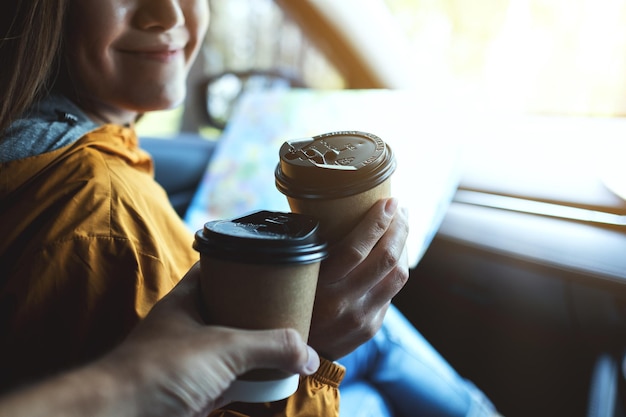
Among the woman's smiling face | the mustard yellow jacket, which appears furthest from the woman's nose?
the mustard yellow jacket

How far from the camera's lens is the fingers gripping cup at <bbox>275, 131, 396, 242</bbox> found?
66 centimetres

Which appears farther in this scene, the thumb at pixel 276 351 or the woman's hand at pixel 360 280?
the woman's hand at pixel 360 280

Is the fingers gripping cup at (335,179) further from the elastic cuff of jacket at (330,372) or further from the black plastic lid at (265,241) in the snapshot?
the elastic cuff of jacket at (330,372)

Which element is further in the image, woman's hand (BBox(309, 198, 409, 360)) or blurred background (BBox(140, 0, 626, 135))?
blurred background (BBox(140, 0, 626, 135))

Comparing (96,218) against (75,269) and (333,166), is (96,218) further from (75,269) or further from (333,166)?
(333,166)

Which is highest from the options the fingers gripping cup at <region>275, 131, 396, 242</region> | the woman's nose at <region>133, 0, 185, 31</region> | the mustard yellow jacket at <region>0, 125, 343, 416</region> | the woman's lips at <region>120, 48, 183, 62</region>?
the woman's nose at <region>133, 0, 185, 31</region>

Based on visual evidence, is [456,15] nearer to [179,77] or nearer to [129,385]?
[179,77]

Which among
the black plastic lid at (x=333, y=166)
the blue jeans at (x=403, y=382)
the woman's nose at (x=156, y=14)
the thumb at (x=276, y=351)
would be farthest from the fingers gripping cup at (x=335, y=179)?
the blue jeans at (x=403, y=382)

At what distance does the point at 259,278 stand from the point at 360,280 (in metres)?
0.19

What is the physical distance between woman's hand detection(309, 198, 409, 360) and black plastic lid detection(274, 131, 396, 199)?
5cm

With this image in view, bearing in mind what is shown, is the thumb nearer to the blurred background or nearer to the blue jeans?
the blue jeans

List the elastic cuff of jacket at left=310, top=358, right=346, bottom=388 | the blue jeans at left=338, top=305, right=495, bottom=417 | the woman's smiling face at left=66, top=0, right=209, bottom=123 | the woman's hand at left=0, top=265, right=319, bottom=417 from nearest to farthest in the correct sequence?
the woman's hand at left=0, top=265, right=319, bottom=417 < the elastic cuff of jacket at left=310, top=358, right=346, bottom=388 < the woman's smiling face at left=66, top=0, right=209, bottom=123 < the blue jeans at left=338, top=305, right=495, bottom=417

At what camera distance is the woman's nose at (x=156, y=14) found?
89cm

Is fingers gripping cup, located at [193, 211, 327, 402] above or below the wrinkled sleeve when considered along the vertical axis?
above
